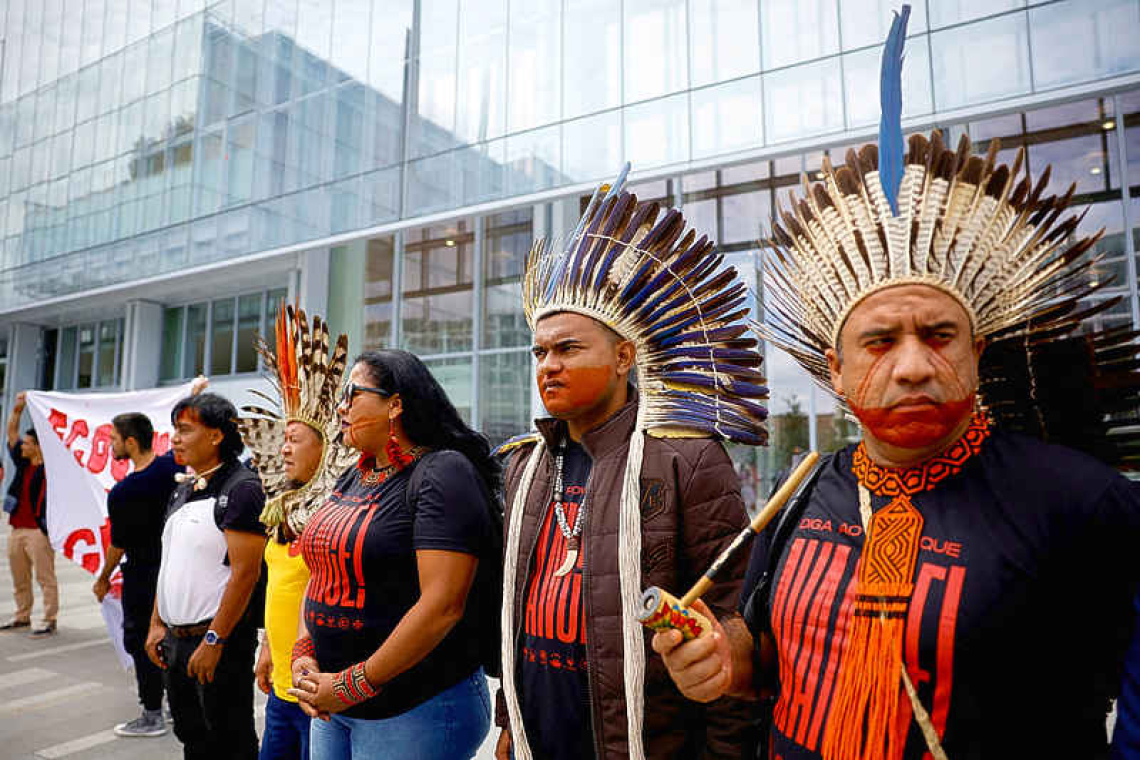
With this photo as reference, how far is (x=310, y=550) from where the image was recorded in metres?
2.37

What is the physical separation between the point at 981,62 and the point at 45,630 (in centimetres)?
1021

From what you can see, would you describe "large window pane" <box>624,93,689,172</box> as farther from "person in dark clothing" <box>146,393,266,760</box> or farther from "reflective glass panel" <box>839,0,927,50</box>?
"person in dark clothing" <box>146,393,266,760</box>

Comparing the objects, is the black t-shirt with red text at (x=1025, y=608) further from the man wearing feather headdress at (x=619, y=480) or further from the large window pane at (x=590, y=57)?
the large window pane at (x=590, y=57)

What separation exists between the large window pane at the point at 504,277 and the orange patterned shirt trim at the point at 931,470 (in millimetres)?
9850

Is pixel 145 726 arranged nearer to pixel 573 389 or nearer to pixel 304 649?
pixel 304 649

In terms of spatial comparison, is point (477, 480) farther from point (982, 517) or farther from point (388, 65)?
point (388, 65)

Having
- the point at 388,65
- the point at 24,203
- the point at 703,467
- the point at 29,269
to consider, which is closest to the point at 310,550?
the point at 703,467

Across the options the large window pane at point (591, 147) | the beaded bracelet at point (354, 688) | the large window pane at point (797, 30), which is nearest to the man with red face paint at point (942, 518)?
the beaded bracelet at point (354, 688)

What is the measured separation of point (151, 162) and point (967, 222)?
18712mm

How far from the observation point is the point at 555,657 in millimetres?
1856

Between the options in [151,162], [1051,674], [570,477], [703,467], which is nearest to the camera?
[1051,674]

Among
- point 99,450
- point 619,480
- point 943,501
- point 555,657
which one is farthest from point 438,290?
point 943,501

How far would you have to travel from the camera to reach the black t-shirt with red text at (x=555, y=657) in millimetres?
1812

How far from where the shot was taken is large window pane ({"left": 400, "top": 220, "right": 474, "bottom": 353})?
11.8 m
